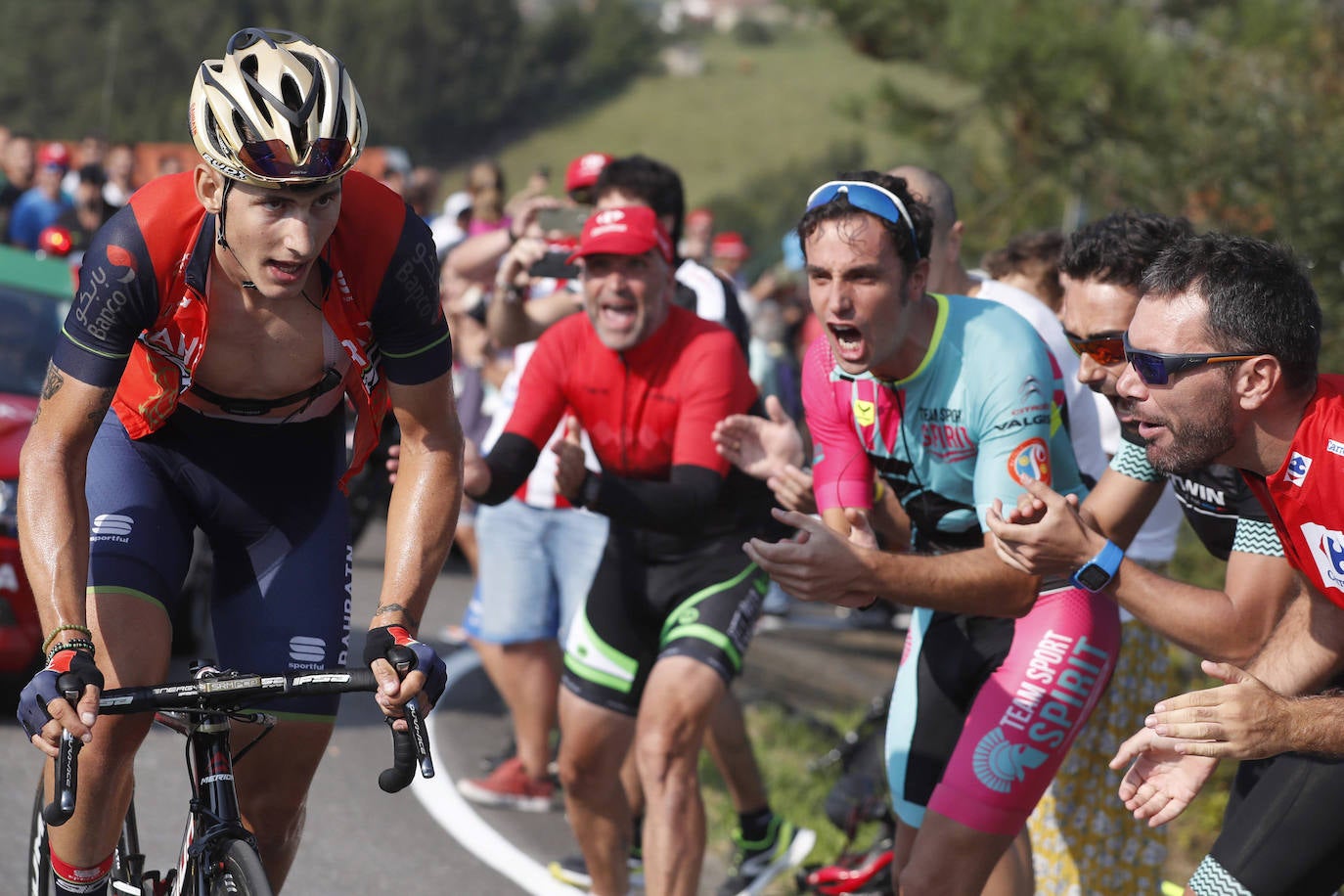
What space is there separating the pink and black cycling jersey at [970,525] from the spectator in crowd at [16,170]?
13.0 metres

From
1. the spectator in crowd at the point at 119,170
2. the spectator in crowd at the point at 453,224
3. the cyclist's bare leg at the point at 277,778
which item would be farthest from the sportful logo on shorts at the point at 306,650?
A: the spectator in crowd at the point at 119,170

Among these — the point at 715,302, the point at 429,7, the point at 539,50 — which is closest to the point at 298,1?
the point at 429,7

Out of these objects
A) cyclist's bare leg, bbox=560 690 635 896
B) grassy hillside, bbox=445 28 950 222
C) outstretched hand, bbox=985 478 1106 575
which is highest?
outstretched hand, bbox=985 478 1106 575

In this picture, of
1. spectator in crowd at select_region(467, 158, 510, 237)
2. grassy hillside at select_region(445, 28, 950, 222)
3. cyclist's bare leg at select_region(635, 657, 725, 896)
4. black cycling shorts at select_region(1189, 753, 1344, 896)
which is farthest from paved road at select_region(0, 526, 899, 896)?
grassy hillside at select_region(445, 28, 950, 222)

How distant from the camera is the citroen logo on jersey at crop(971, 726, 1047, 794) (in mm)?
4461

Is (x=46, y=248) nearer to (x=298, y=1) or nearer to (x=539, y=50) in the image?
(x=298, y=1)

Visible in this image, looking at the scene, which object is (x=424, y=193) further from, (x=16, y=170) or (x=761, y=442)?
(x=761, y=442)

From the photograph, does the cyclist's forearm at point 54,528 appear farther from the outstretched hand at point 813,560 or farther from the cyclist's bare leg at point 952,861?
the cyclist's bare leg at point 952,861

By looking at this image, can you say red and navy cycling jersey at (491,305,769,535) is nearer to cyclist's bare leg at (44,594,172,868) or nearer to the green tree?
cyclist's bare leg at (44,594,172,868)

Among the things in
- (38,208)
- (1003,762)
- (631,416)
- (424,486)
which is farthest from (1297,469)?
(38,208)

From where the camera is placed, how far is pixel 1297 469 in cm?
349

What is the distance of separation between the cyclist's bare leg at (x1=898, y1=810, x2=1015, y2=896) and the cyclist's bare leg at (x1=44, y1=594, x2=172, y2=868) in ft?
6.97

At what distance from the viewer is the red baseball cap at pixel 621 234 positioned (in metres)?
5.71

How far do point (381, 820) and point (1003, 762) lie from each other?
3.18m
